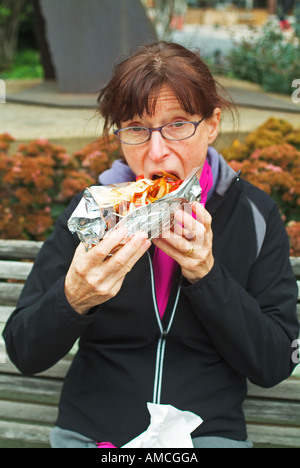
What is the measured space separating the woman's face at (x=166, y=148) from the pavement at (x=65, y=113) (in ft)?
9.01

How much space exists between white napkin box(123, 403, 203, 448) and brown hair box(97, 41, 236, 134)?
0.90m

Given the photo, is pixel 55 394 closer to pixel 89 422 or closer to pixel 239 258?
pixel 89 422

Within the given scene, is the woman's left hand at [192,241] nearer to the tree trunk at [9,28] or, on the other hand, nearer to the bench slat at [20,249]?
the bench slat at [20,249]

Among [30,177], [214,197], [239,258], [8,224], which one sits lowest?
[8,224]

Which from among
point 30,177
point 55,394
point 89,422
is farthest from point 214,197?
point 30,177

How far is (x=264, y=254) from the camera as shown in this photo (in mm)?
1777

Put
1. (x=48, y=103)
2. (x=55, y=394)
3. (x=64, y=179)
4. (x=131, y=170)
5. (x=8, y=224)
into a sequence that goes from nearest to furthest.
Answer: (x=131, y=170) < (x=55, y=394) < (x=8, y=224) < (x=64, y=179) < (x=48, y=103)

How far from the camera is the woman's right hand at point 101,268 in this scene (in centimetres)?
141

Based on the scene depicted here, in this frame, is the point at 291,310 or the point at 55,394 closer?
the point at 291,310

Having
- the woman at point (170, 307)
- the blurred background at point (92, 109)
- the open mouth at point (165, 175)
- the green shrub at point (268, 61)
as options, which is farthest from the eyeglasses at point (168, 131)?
the green shrub at point (268, 61)

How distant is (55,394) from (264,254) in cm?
100

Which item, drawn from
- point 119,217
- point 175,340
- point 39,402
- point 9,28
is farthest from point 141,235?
point 9,28

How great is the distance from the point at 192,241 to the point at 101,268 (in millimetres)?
252

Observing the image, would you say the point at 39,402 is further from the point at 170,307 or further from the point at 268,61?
the point at 268,61
